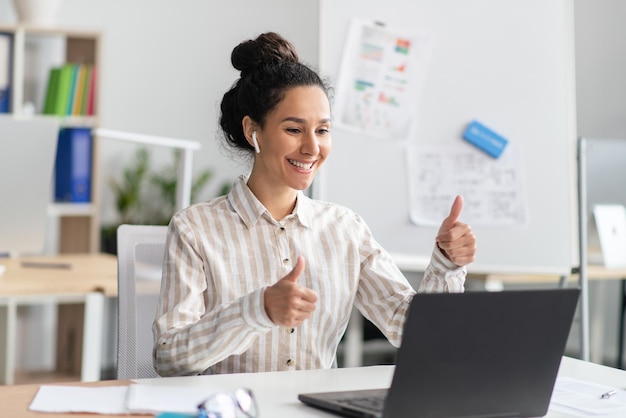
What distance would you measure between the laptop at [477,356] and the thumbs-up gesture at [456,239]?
15.9 inches

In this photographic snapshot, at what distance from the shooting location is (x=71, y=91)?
3.93 m

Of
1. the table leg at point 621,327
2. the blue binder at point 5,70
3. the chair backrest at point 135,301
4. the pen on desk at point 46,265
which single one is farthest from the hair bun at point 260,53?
the table leg at point 621,327

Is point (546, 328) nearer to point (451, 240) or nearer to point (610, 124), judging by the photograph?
point (451, 240)

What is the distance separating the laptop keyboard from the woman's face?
1.68ft

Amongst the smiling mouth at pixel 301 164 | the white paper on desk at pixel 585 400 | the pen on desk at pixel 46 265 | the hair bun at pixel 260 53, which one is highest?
the hair bun at pixel 260 53

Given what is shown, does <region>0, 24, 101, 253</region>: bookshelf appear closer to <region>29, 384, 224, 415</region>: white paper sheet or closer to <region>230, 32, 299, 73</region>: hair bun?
<region>230, 32, 299, 73</region>: hair bun

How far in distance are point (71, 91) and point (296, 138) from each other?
2.58m

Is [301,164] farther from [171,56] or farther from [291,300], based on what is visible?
[171,56]

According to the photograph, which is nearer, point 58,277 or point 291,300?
point 291,300

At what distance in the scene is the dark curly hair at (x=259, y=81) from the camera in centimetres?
164

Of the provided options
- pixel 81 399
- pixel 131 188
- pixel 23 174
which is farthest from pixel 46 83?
pixel 81 399

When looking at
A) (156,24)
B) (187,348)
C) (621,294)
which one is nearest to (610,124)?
(621,294)

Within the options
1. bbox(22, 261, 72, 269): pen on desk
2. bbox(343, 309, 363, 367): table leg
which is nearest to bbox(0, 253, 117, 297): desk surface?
bbox(22, 261, 72, 269): pen on desk

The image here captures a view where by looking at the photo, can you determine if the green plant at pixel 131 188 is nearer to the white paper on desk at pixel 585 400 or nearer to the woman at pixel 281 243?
the woman at pixel 281 243
